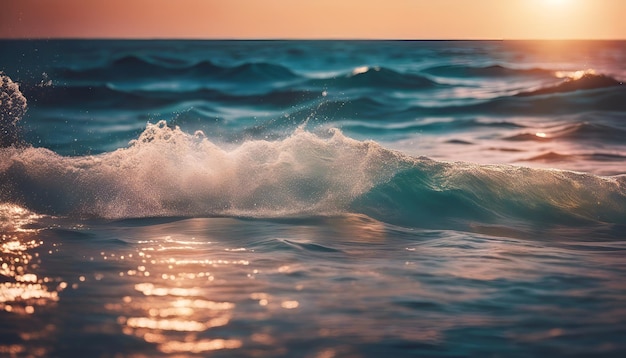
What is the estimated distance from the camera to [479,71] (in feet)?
95.5

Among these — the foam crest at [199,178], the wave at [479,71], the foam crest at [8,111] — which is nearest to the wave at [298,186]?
the foam crest at [199,178]

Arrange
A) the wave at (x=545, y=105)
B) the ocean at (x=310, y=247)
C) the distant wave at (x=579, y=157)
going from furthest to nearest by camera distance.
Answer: the wave at (x=545, y=105)
the distant wave at (x=579, y=157)
the ocean at (x=310, y=247)

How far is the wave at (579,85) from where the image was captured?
2283 centimetres

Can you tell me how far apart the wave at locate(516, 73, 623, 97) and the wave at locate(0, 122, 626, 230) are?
15201 mm

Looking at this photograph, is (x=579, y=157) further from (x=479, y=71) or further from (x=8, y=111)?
(x=479, y=71)

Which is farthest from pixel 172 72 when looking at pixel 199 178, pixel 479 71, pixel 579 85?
pixel 199 178

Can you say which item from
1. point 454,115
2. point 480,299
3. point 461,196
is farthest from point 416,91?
point 480,299

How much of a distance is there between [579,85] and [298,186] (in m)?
18.0

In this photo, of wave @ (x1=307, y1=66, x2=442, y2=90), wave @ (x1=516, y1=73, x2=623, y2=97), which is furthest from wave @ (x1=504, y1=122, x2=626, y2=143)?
wave @ (x1=307, y1=66, x2=442, y2=90)

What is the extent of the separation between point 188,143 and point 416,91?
16.8m

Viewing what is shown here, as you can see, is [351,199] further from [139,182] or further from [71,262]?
[71,262]

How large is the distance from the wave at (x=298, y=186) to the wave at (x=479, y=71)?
19.9 metres

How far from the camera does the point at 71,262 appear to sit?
5.08 meters

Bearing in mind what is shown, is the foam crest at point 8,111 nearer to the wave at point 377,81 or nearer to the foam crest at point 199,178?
the foam crest at point 199,178
